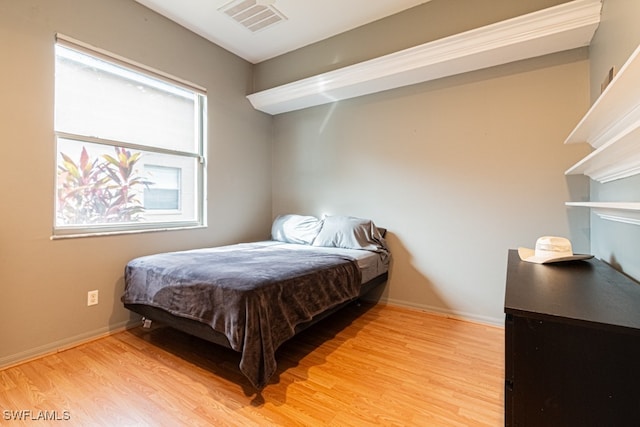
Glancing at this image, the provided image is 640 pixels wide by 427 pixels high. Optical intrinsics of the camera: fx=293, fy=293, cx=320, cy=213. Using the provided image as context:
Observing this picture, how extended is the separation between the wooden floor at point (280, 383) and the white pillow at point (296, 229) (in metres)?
1.18

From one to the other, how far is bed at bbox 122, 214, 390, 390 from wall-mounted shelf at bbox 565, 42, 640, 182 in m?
1.68

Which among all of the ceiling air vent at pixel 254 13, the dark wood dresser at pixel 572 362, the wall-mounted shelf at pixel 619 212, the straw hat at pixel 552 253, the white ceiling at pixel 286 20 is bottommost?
the dark wood dresser at pixel 572 362

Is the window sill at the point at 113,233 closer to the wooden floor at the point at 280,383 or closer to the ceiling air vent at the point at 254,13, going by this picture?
the wooden floor at the point at 280,383

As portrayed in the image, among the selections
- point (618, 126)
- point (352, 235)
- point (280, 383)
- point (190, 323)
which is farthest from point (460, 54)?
point (190, 323)

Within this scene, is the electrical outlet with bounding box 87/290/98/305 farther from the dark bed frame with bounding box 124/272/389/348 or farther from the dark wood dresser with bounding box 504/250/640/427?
the dark wood dresser with bounding box 504/250/640/427

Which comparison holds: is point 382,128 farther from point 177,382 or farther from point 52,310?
point 52,310

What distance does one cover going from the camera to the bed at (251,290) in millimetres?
1601

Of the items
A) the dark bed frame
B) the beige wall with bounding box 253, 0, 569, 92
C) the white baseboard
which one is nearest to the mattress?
the dark bed frame

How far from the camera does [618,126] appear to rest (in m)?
1.43

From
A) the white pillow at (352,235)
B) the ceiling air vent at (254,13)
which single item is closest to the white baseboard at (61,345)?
the white pillow at (352,235)

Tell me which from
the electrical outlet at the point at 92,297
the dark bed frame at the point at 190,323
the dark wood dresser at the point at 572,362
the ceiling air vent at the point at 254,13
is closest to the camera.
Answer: the dark wood dresser at the point at 572,362

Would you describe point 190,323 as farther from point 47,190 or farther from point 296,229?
point 296,229

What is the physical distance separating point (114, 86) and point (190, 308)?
203 centimetres

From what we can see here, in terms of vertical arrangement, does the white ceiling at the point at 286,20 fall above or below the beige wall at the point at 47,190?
above
